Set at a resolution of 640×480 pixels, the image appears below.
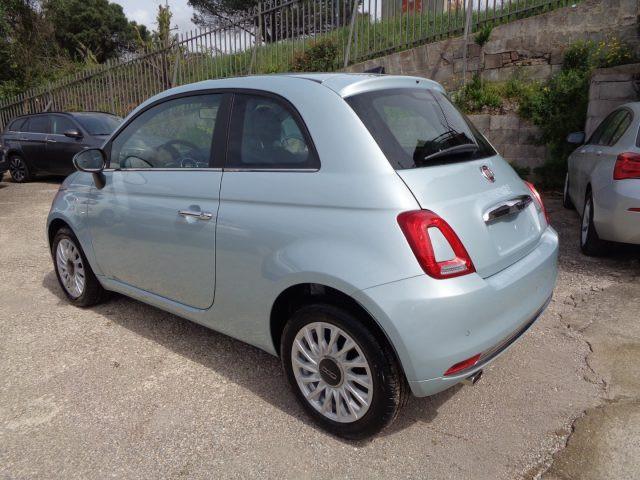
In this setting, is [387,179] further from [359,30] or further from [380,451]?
[359,30]

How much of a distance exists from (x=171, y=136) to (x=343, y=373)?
1.94 meters

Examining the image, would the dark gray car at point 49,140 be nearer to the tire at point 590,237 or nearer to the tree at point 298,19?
the tree at point 298,19

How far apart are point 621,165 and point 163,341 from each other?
159 inches

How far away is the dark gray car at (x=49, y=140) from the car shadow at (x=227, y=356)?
674cm

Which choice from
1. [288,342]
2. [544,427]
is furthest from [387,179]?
[544,427]

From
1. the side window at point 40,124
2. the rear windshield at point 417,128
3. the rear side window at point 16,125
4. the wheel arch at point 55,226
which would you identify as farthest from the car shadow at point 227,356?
the rear side window at point 16,125

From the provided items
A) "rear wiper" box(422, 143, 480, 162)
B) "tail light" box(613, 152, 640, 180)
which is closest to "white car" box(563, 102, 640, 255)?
"tail light" box(613, 152, 640, 180)

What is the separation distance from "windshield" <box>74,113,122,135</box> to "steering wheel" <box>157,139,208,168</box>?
7.87 meters

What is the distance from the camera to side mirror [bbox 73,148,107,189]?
359cm

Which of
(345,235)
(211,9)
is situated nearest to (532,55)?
(345,235)

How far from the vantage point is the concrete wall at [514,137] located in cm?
818

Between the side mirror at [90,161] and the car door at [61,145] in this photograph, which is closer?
the side mirror at [90,161]

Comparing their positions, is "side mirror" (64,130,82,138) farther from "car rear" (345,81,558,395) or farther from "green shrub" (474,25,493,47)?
"car rear" (345,81,558,395)

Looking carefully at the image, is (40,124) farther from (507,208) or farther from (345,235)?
(507,208)
